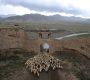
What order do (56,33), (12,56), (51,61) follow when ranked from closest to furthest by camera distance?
(51,61)
(12,56)
(56,33)

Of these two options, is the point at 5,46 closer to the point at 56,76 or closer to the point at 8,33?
the point at 8,33

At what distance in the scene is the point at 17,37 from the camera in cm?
2752

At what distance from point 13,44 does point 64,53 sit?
4.73m

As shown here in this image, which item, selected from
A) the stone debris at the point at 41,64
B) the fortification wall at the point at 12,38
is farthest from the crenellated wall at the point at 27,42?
the stone debris at the point at 41,64

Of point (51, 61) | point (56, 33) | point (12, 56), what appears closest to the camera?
point (51, 61)

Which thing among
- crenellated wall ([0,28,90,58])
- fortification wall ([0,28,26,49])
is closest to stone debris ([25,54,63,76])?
crenellated wall ([0,28,90,58])

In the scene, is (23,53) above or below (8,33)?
below

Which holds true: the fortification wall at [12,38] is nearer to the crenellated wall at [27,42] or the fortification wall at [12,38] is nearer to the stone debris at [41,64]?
the crenellated wall at [27,42]

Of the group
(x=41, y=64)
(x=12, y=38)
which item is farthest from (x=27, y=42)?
(x=41, y=64)

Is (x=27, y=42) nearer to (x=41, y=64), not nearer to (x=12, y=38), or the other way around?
(x=12, y=38)

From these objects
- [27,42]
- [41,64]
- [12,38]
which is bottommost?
[27,42]

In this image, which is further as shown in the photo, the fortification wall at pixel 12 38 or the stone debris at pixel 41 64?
the fortification wall at pixel 12 38

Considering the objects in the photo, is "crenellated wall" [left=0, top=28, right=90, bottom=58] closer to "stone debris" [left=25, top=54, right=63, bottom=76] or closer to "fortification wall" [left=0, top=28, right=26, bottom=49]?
"fortification wall" [left=0, top=28, right=26, bottom=49]

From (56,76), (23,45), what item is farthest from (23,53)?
(56,76)
